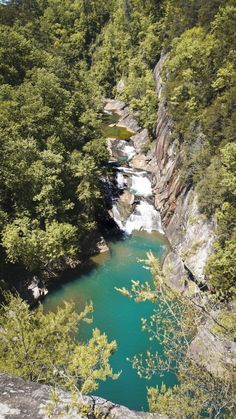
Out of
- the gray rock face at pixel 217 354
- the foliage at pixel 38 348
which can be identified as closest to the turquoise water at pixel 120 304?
the foliage at pixel 38 348

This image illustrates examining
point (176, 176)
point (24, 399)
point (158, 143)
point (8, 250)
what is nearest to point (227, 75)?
point (176, 176)

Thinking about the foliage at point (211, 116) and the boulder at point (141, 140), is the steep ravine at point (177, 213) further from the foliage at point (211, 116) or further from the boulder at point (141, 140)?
the boulder at point (141, 140)

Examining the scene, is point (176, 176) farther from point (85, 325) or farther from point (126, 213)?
point (85, 325)

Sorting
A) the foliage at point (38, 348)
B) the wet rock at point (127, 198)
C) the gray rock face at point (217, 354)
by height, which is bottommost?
the wet rock at point (127, 198)

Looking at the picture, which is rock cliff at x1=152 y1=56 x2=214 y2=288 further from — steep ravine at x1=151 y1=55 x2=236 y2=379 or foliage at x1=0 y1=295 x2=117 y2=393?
foliage at x1=0 y1=295 x2=117 y2=393

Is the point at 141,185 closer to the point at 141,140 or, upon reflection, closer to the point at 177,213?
the point at 177,213

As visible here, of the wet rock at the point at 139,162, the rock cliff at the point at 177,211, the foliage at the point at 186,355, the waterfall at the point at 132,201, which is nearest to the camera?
the foliage at the point at 186,355

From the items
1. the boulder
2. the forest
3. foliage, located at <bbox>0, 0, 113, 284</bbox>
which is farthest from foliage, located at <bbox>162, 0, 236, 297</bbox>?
foliage, located at <bbox>0, 0, 113, 284</bbox>
